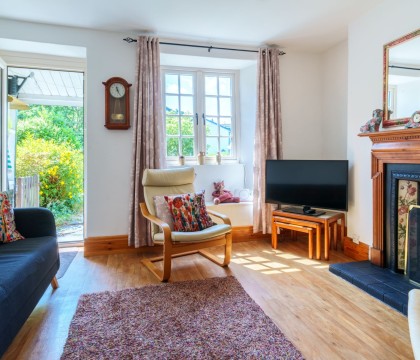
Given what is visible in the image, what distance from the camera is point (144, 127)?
3381 mm

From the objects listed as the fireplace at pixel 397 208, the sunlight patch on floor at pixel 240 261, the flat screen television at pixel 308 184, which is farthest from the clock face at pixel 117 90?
the fireplace at pixel 397 208

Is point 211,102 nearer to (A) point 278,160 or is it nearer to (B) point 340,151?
(A) point 278,160

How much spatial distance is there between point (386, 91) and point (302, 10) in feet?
3.74

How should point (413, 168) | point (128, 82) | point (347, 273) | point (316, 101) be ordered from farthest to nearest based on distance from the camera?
point (316, 101) < point (128, 82) < point (347, 273) < point (413, 168)

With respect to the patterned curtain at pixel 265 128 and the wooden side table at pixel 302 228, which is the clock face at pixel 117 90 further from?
the wooden side table at pixel 302 228

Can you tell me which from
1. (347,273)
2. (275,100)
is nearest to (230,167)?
(275,100)

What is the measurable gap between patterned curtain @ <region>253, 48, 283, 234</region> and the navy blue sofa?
237 centimetres

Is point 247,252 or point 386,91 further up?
point 386,91

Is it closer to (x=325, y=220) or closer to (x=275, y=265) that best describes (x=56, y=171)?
(x=275, y=265)

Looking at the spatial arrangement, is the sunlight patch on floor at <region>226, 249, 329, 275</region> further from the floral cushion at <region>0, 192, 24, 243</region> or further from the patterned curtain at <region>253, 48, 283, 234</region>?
the floral cushion at <region>0, 192, 24, 243</region>

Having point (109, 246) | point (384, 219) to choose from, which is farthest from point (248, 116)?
point (109, 246)

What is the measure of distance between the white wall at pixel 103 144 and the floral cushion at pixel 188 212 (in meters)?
0.80

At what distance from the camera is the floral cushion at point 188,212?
290 cm

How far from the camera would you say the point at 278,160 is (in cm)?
358
